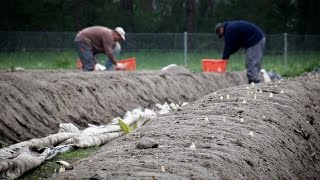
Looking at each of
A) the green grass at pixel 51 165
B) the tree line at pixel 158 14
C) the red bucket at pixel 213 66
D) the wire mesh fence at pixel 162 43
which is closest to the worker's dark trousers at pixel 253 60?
the red bucket at pixel 213 66

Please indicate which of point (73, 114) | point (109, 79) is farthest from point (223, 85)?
point (73, 114)

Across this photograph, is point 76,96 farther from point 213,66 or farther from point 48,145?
point 213,66

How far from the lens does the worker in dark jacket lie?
1496 cm

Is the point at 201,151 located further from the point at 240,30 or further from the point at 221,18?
the point at 221,18

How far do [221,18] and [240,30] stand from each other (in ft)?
70.3

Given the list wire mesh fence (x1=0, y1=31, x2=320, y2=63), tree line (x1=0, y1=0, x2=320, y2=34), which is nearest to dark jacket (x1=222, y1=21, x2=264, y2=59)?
wire mesh fence (x1=0, y1=31, x2=320, y2=63)

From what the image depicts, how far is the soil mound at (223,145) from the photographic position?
5.01 meters

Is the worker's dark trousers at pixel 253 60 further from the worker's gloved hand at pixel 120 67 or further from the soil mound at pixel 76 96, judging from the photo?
the worker's gloved hand at pixel 120 67

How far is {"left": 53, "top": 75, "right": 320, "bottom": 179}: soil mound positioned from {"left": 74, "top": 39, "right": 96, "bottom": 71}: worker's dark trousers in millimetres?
6735

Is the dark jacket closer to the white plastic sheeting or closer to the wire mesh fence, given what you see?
the white plastic sheeting

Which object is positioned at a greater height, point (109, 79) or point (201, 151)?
point (201, 151)

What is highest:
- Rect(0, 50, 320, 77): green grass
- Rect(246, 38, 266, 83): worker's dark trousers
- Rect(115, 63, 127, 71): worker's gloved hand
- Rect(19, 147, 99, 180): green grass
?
Rect(19, 147, 99, 180): green grass

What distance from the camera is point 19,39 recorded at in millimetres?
24438

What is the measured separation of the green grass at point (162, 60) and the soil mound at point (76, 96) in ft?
24.5
